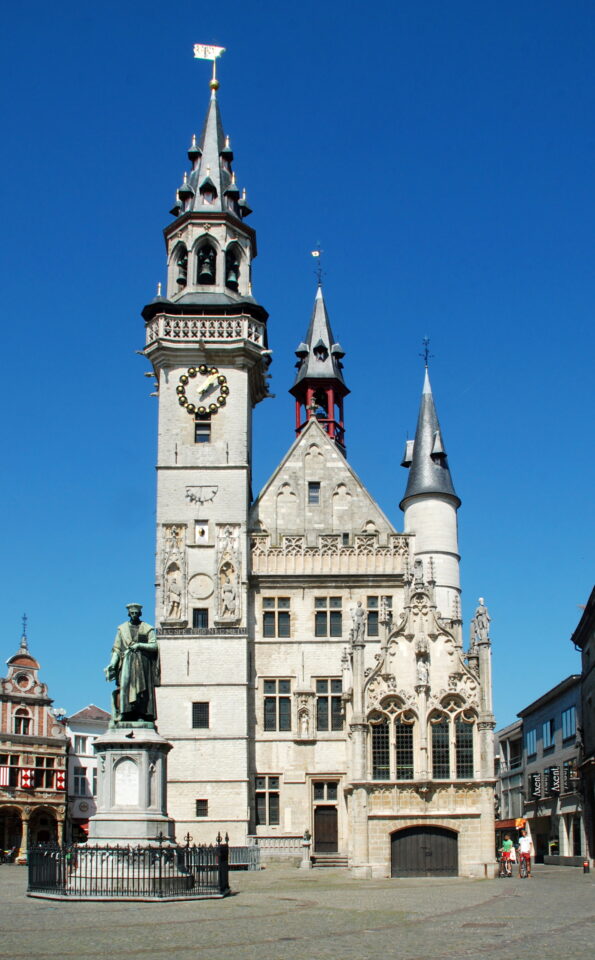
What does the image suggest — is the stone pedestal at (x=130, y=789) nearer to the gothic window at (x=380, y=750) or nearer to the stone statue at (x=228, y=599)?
the gothic window at (x=380, y=750)

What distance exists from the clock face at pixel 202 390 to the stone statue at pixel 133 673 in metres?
23.8

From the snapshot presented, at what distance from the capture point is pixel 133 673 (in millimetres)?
23781

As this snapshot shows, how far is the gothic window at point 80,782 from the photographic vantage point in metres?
69.5

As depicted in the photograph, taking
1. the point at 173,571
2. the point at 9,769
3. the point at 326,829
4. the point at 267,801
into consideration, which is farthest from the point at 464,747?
the point at 9,769

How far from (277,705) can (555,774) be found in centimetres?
1689

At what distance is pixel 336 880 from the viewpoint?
34094 mm

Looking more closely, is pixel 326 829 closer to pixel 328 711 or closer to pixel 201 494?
pixel 328 711

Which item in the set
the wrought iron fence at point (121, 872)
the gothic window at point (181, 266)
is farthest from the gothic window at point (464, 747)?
the gothic window at point (181, 266)

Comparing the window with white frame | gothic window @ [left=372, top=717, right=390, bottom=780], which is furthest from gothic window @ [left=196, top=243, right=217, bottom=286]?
the window with white frame

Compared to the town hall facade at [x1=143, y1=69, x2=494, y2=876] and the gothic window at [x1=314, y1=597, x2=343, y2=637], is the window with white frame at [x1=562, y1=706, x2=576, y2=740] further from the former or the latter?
the gothic window at [x1=314, y1=597, x2=343, y2=637]

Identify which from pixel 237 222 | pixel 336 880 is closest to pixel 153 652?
pixel 336 880

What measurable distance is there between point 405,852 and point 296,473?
1826 cm

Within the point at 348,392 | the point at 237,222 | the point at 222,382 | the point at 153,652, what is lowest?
the point at 153,652

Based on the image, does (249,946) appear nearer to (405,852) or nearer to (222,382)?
(405,852)
